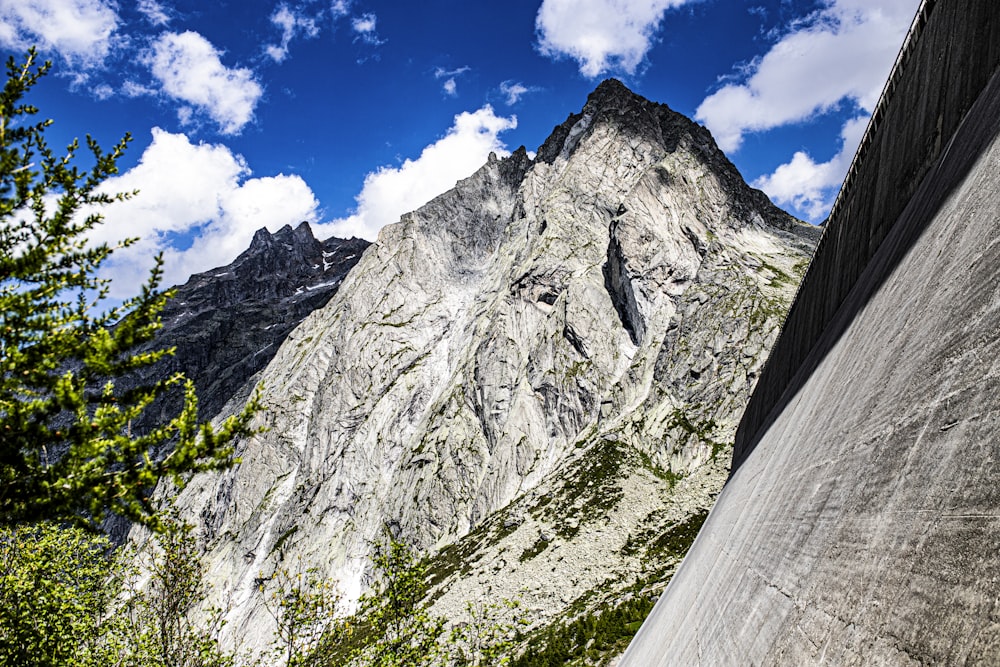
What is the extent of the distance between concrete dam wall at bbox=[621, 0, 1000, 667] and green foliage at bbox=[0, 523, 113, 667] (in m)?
12.7

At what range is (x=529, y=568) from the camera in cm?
6519

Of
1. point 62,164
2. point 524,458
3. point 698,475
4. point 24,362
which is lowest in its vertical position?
point 698,475

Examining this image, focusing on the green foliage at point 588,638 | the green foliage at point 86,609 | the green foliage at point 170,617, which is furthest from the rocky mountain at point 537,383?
the green foliage at point 170,617

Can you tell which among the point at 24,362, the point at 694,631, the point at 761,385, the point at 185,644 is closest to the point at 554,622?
the point at 761,385

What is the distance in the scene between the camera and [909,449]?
8.80 feet

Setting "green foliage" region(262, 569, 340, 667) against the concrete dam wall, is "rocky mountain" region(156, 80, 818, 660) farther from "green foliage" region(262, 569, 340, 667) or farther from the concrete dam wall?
the concrete dam wall

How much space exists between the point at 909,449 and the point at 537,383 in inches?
3994

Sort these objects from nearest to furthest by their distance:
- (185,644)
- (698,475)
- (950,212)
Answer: (950,212) → (185,644) → (698,475)

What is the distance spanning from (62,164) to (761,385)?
19291mm

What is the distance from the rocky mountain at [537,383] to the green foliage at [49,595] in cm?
4014

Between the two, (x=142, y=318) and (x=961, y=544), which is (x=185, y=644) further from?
(x=961, y=544)

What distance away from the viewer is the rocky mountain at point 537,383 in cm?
7206

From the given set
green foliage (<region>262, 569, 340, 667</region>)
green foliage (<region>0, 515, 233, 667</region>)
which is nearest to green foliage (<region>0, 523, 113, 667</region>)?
green foliage (<region>0, 515, 233, 667</region>)

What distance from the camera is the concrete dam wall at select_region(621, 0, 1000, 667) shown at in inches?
78.4
